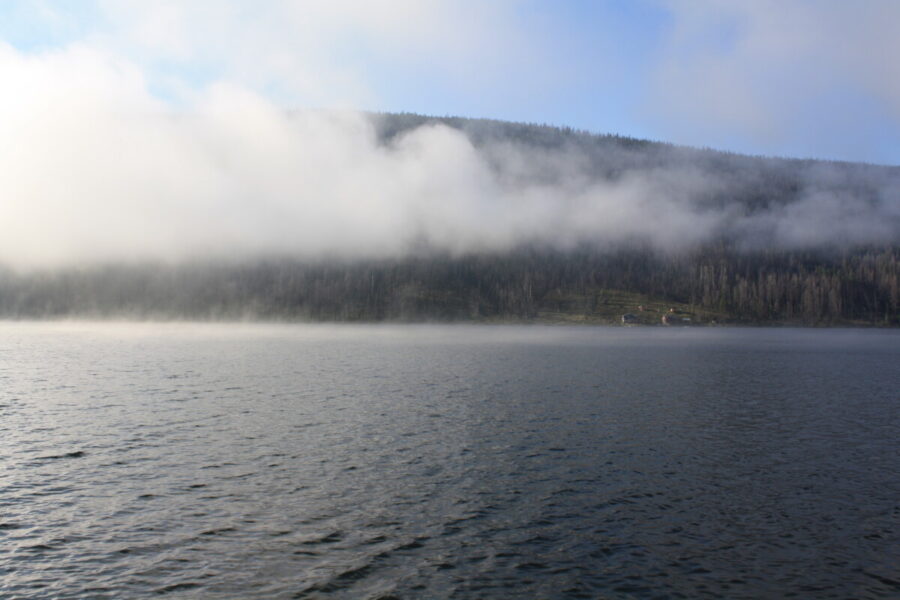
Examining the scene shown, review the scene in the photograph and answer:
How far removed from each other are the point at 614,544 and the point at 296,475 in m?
19.5

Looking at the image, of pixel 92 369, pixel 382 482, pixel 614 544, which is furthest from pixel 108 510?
pixel 92 369

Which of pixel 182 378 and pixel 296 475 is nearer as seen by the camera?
pixel 296 475

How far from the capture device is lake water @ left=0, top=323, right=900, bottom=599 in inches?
966

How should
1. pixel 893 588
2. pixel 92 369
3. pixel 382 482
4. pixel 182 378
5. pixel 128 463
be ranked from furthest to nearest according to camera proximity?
pixel 92 369 → pixel 182 378 → pixel 128 463 → pixel 382 482 → pixel 893 588

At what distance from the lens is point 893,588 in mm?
23641

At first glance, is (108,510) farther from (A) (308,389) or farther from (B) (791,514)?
(A) (308,389)

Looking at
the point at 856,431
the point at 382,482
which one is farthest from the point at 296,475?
the point at 856,431

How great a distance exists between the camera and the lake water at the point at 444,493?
24.5 metres

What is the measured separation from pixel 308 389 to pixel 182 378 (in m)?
21.6

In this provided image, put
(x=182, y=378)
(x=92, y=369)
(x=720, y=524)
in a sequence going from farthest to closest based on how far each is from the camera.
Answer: (x=92, y=369) → (x=182, y=378) → (x=720, y=524)

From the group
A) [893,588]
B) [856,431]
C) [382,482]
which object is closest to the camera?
[893,588]

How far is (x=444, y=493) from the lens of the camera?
1358 inches

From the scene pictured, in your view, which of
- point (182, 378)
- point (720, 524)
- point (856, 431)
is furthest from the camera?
point (182, 378)

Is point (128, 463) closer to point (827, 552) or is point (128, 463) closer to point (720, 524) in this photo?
point (720, 524)
